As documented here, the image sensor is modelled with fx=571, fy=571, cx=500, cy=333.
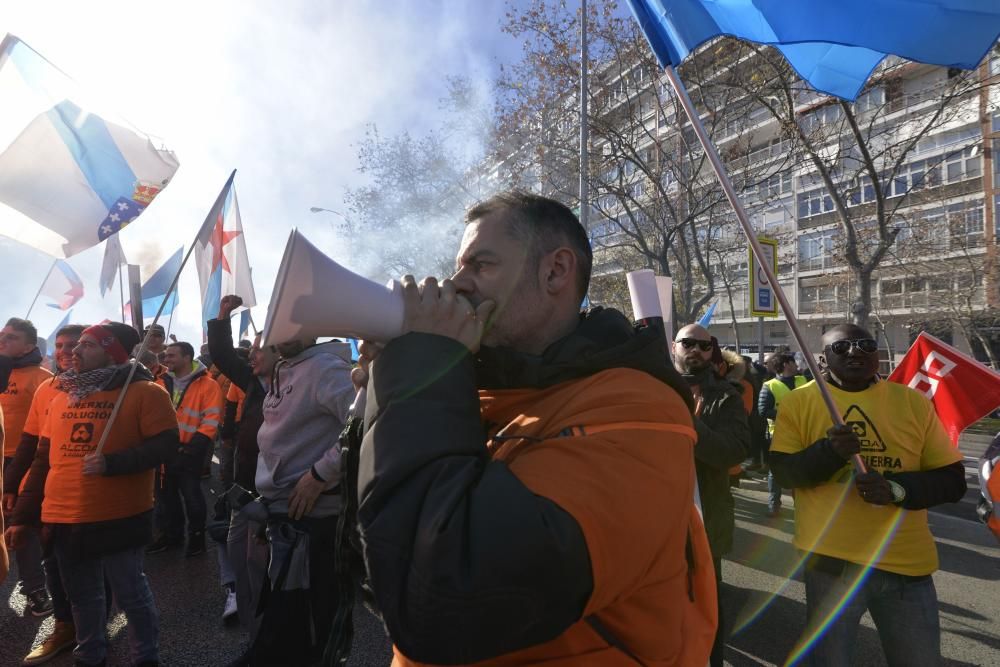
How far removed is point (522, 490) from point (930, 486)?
2275 millimetres

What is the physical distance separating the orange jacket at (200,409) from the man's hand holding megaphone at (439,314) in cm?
487

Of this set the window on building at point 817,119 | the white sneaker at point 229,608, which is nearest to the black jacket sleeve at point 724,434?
the white sneaker at point 229,608

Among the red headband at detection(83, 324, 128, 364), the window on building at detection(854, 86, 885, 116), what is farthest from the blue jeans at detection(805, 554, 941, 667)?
the window on building at detection(854, 86, 885, 116)

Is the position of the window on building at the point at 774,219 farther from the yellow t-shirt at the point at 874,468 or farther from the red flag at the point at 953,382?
the yellow t-shirt at the point at 874,468

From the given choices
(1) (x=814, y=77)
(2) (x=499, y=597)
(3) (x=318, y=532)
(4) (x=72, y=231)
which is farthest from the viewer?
(4) (x=72, y=231)

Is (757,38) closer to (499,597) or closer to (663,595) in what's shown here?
(663,595)

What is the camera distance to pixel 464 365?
3.16 feet

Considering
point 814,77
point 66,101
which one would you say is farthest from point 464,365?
point 66,101

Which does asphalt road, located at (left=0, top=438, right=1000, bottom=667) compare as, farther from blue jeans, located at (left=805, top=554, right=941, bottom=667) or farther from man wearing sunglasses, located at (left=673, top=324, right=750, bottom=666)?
blue jeans, located at (left=805, top=554, right=941, bottom=667)

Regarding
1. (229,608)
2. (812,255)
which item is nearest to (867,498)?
(229,608)

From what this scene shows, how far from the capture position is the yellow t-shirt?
2.28m

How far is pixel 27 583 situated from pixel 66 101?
3.32 meters

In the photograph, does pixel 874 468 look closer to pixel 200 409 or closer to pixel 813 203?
pixel 200 409

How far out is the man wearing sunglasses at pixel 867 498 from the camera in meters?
2.22
